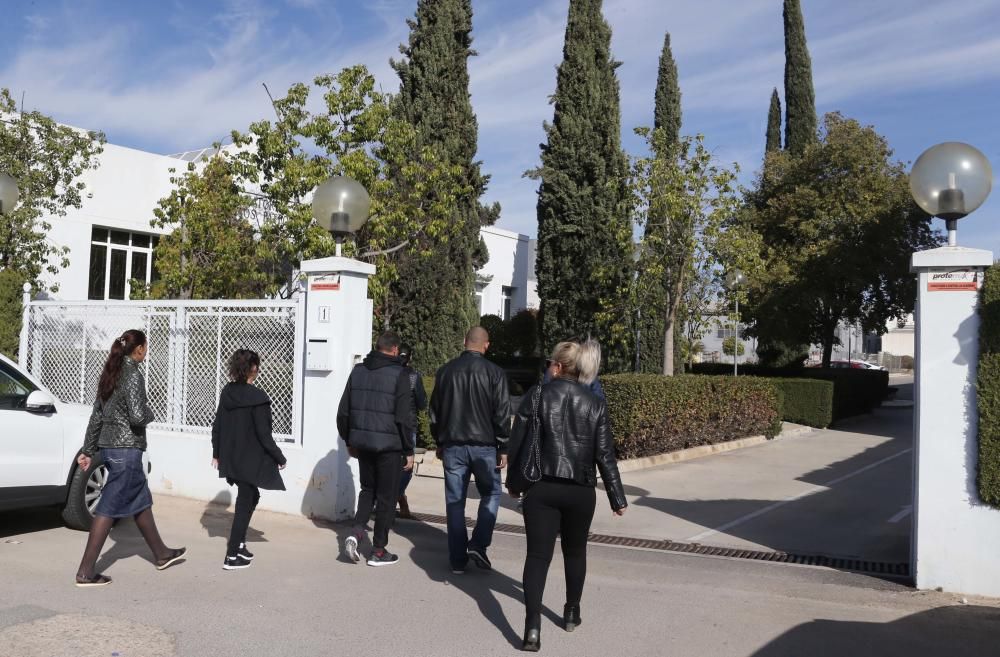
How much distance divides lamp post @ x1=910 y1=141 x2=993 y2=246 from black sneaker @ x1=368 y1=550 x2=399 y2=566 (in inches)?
182

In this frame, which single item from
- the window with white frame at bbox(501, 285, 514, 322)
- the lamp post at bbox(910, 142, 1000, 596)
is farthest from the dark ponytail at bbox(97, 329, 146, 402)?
the window with white frame at bbox(501, 285, 514, 322)

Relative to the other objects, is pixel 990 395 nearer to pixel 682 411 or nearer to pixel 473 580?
Result: pixel 473 580

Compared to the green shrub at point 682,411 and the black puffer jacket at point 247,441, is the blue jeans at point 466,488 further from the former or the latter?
the green shrub at point 682,411

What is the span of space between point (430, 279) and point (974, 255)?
14991mm

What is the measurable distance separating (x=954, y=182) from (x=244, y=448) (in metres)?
5.32

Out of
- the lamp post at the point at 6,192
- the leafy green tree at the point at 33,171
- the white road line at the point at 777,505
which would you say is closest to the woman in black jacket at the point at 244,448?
the white road line at the point at 777,505

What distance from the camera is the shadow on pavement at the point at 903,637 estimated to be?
193 inches

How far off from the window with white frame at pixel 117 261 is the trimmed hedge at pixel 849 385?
16.7 meters

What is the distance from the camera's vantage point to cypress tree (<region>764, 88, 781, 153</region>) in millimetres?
40287

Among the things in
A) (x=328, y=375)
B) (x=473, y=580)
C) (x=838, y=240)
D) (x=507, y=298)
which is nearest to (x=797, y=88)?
(x=838, y=240)

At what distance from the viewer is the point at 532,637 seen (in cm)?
479

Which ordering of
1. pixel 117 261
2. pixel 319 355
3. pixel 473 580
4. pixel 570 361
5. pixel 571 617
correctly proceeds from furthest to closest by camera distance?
pixel 117 261 < pixel 319 355 < pixel 473 580 < pixel 571 617 < pixel 570 361

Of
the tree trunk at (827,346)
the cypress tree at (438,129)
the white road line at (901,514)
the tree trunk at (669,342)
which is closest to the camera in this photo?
the white road line at (901,514)

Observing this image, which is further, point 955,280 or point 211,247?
point 211,247
